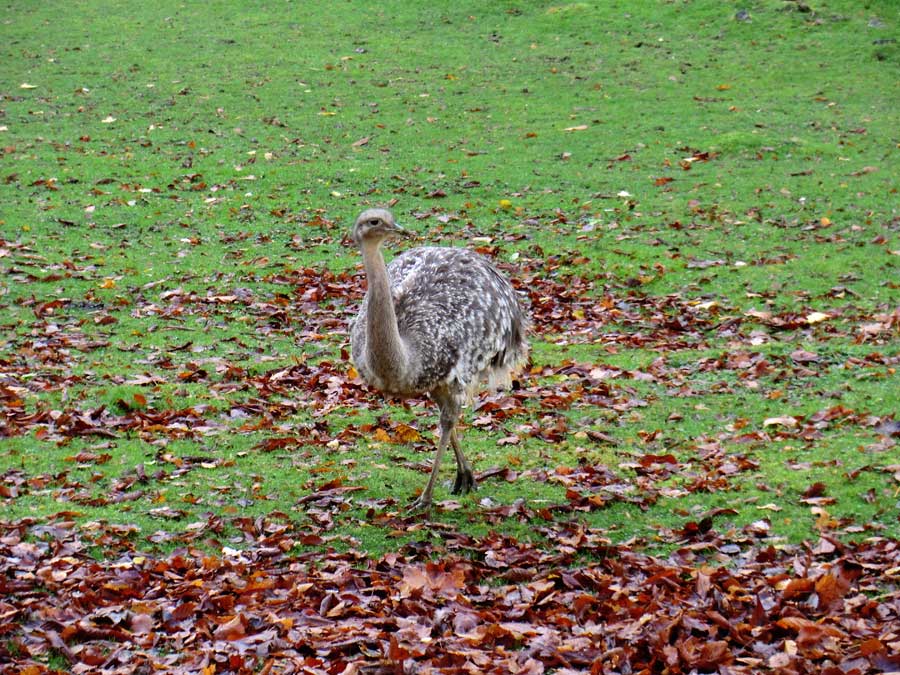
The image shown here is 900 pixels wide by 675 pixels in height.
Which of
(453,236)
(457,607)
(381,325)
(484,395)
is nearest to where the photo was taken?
(457,607)

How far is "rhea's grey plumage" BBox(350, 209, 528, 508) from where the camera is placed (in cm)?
758

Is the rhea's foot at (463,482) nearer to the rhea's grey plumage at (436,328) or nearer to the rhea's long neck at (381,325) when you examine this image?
the rhea's grey plumage at (436,328)

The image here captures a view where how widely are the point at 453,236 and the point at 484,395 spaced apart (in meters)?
5.50

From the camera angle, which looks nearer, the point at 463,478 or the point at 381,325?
the point at 381,325

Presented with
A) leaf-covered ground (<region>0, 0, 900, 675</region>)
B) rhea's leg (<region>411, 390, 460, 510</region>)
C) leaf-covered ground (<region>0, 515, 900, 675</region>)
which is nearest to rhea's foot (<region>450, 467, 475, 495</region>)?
leaf-covered ground (<region>0, 0, 900, 675</region>)

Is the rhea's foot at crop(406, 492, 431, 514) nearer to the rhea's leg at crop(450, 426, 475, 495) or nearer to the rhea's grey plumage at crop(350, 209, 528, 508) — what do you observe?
the rhea's grey plumage at crop(350, 209, 528, 508)

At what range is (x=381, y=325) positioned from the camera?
753 cm

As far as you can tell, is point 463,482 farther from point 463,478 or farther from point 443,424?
point 443,424

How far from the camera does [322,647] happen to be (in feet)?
19.9

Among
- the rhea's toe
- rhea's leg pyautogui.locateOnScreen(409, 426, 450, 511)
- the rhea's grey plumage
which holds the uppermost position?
the rhea's grey plumage

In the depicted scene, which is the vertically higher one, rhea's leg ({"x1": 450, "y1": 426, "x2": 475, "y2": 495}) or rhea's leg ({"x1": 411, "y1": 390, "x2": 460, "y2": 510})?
rhea's leg ({"x1": 411, "y1": 390, "x2": 460, "y2": 510})

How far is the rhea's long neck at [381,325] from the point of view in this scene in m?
7.50

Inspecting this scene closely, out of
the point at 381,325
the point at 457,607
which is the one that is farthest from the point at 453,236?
the point at 457,607

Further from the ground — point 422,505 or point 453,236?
point 453,236
